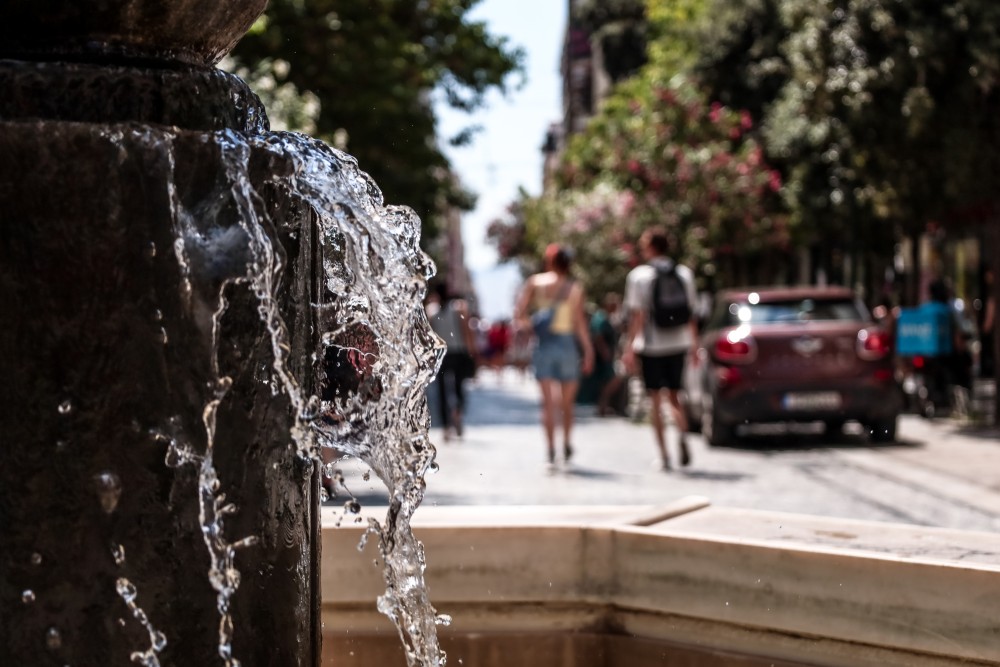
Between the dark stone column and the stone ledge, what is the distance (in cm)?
133

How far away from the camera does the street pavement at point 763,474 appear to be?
34.2ft

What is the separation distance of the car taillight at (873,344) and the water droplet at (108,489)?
45.2 ft

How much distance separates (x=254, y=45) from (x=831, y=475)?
12086 millimetres

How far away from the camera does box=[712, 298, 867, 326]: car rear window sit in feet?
53.2

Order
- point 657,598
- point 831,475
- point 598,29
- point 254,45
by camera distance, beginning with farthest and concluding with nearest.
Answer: point 598,29 → point 254,45 → point 831,475 → point 657,598

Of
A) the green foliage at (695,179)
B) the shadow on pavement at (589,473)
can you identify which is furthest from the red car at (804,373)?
the green foliage at (695,179)

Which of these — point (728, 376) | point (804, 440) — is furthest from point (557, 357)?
point (804, 440)

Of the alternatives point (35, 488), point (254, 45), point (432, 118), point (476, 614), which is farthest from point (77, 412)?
point (432, 118)

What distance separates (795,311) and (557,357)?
Answer: 156 inches

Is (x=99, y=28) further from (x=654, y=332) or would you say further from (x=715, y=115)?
(x=715, y=115)

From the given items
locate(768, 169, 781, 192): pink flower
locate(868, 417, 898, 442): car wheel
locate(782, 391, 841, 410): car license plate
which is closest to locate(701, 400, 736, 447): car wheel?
locate(782, 391, 841, 410): car license plate

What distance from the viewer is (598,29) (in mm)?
54094

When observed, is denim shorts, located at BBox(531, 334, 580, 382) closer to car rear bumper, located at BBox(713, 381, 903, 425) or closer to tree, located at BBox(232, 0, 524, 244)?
car rear bumper, located at BBox(713, 381, 903, 425)

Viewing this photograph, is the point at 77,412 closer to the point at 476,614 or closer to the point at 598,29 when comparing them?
the point at 476,614
